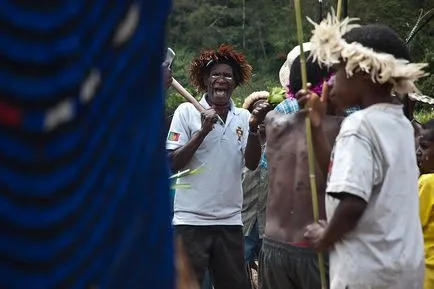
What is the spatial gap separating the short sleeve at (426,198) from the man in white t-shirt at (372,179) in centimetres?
147

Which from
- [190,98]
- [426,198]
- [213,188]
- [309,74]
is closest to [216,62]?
[190,98]

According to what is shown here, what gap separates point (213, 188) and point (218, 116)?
0.55 metres

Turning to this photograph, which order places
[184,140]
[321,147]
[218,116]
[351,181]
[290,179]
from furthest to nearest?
[218,116] → [184,140] → [290,179] → [321,147] → [351,181]

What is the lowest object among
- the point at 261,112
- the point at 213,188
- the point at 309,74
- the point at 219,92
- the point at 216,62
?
the point at 213,188

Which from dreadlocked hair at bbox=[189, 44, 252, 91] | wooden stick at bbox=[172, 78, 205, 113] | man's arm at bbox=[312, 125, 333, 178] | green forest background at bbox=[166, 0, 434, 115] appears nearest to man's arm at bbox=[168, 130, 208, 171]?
wooden stick at bbox=[172, 78, 205, 113]

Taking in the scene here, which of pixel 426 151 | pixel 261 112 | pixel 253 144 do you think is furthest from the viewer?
pixel 253 144

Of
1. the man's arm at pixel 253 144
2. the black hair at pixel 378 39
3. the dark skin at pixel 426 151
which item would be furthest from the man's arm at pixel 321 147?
the man's arm at pixel 253 144

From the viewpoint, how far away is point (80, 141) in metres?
1.11

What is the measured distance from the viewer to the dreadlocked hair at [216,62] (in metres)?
6.89

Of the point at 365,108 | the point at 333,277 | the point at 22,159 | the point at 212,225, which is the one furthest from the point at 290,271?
the point at 22,159

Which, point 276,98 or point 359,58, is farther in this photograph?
point 276,98

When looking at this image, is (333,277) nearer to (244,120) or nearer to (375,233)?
(375,233)

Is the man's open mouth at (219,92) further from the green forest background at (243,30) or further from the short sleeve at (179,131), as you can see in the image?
the green forest background at (243,30)

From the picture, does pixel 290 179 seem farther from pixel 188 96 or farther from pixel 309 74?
pixel 188 96
